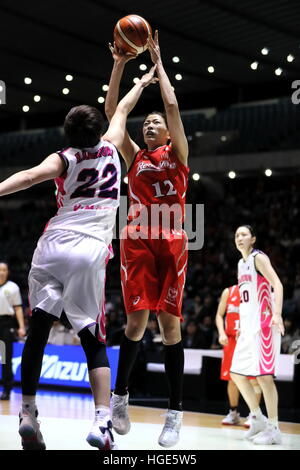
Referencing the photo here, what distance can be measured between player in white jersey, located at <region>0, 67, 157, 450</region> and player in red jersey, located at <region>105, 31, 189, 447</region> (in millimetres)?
715

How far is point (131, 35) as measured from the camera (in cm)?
510

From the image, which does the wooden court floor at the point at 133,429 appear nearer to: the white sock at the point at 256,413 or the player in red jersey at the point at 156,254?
the white sock at the point at 256,413

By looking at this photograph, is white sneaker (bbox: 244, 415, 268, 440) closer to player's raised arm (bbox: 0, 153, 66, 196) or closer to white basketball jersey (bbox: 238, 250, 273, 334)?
white basketball jersey (bbox: 238, 250, 273, 334)

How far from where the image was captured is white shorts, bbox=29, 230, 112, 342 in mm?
4152

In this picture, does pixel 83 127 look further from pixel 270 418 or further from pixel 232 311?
pixel 232 311

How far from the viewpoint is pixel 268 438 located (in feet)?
21.4

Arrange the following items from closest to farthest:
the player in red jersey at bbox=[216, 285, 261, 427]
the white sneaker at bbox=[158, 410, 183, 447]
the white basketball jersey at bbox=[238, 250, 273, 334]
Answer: the white sneaker at bbox=[158, 410, 183, 447] < the white basketball jersey at bbox=[238, 250, 273, 334] < the player in red jersey at bbox=[216, 285, 261, 427]

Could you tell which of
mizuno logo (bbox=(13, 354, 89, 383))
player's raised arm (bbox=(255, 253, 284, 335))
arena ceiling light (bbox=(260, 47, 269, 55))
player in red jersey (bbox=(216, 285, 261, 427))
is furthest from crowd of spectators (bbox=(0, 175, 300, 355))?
player's raised arm (bbox=(255, 253, 284, 335))

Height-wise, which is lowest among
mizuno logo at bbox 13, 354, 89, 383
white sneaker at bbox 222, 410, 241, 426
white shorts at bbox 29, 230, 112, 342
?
white sneaker at bbox 222, 410, 241, 426

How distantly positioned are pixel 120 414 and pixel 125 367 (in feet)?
1.03

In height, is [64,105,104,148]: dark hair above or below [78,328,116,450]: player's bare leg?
above

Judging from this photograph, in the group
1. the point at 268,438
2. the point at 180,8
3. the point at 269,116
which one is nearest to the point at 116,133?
the point at 268,438

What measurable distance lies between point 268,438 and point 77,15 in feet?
32.0

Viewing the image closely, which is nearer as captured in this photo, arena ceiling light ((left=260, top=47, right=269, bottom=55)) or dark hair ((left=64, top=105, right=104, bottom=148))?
dark hair ((left=64, top=105, right=104, bottom=148))
